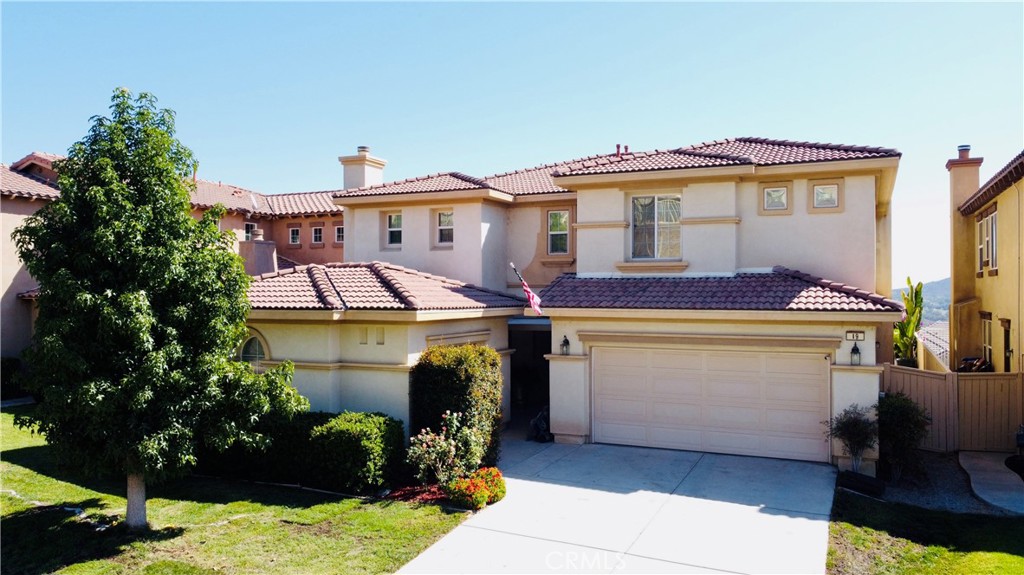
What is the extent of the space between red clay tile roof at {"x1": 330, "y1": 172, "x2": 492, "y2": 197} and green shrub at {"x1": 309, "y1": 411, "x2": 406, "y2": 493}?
28.9ft

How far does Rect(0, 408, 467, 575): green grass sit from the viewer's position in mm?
8469

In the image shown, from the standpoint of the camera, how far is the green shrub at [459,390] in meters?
12.6

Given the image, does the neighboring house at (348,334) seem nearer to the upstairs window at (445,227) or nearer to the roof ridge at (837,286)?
the upstairs window at (445,227)

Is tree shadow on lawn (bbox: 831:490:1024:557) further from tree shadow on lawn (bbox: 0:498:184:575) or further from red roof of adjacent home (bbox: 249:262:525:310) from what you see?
tree shadow on lawn (bbox: 0:498:184:575)

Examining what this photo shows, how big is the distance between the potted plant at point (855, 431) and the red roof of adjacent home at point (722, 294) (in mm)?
1963

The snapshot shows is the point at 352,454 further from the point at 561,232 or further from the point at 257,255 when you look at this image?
the point at 561,232

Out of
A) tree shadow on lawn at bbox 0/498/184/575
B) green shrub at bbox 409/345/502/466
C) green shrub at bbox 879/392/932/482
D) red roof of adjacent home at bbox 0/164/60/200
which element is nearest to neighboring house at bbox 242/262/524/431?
green shrub at bbox 409/345/502/466

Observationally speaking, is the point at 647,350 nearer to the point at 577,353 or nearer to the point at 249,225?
the point at 577,353

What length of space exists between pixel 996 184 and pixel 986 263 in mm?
3380

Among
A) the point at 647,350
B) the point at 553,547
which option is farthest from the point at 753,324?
the point at 553,547

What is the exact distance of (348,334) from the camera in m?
13.7

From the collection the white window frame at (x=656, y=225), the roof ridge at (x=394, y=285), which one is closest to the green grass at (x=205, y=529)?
the roof ridge at (x=394, y=285)

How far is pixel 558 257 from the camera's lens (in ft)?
63.2

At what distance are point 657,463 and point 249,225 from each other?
2356cm
